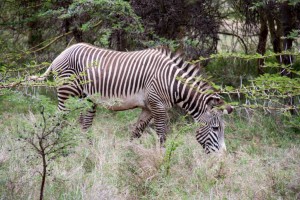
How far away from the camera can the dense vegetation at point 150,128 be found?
4.54 m

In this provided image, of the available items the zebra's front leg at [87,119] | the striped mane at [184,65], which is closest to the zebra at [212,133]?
the striped mane at [184,65]

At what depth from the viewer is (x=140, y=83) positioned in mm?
7867

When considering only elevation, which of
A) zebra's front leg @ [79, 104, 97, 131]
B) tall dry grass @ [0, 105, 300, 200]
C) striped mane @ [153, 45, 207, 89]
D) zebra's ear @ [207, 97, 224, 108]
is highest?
striped mane @ [153, 45, 207, 89]

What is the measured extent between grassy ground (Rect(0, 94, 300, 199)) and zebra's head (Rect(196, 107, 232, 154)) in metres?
0.16

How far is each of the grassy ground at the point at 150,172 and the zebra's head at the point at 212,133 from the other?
159 mm

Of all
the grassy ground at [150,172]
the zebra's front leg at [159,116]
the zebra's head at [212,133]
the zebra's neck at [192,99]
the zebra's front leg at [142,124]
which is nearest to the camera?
the grassy ground at [150,172]

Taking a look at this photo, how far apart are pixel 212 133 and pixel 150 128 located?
3.19ft

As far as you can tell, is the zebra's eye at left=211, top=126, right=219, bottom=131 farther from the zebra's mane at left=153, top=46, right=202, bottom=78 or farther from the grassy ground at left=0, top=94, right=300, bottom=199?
the zebra's mane at left=153, top=46, right=202, bottom=78

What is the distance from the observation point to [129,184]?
5.34 m

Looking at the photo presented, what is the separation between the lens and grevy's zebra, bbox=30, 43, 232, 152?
746 centimetres

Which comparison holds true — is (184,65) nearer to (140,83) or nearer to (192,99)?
(192,99)

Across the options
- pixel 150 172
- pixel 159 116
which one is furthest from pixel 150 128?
pixel 150 172

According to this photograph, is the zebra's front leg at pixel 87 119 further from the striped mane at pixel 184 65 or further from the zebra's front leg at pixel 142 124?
the striped mane at pixel 184 65

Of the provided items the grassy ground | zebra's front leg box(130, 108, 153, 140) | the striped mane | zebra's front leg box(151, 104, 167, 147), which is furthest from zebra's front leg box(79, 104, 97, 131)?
the striped mane
